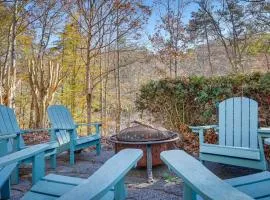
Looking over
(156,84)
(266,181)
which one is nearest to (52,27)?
(156,84)

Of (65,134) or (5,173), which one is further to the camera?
(65,134)

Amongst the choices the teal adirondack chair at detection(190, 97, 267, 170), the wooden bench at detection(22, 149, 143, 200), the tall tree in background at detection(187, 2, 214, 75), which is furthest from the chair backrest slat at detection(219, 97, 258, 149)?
the tall tree in background at detection(187, 2, 214, 75)

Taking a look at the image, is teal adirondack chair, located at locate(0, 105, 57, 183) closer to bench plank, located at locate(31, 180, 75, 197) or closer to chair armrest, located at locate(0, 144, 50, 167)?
chair armrest, located at locate(0, 144, 50, 167)

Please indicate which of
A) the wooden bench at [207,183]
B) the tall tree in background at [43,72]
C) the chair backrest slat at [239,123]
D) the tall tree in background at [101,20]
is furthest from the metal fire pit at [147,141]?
the tall tree in background at [43,72]

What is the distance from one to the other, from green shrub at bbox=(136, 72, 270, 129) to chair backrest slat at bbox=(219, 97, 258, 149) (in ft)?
4.14

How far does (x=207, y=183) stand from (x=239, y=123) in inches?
101

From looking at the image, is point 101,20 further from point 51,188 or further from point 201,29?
point 201,29

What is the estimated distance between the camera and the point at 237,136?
358cm

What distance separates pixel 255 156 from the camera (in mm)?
2945

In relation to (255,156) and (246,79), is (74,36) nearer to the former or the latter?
(246,79)

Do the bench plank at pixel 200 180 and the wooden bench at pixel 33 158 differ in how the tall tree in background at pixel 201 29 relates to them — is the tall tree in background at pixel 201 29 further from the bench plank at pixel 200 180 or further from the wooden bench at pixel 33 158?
the bench plank at pixel 200 180

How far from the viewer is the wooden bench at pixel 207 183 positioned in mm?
1073

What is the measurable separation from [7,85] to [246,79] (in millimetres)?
6149

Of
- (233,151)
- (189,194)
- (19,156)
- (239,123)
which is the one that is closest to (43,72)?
(239,123)
